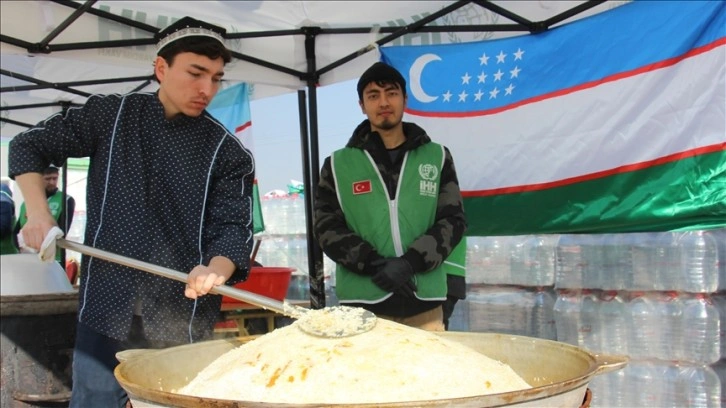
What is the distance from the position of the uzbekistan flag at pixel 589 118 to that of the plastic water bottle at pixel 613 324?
1.33 ft

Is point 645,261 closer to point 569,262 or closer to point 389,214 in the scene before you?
point 569,262

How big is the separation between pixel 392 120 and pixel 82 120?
117cm

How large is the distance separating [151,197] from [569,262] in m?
2.33

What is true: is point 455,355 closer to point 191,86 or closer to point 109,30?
point 191,86

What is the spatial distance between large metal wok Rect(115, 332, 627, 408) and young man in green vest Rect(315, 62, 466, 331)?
0.69 meters

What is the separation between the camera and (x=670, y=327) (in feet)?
9.92

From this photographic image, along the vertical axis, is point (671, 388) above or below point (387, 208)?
below

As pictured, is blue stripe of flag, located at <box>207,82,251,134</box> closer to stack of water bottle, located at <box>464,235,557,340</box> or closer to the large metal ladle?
stack of water bottle, located at <box>464,235,557,340</box>

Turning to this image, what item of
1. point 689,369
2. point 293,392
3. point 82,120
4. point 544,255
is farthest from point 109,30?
point 689,369

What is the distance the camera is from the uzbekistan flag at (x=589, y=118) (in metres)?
2.74

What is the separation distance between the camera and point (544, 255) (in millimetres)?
3607

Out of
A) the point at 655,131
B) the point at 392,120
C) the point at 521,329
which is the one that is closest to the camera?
the point at 392,120

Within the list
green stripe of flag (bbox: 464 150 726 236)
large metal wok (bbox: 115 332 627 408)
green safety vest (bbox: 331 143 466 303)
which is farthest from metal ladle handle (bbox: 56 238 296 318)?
green stripe of flag (bbox: 464 150 726 236)

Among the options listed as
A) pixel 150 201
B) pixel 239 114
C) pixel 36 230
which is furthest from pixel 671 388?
pixel 239 114
